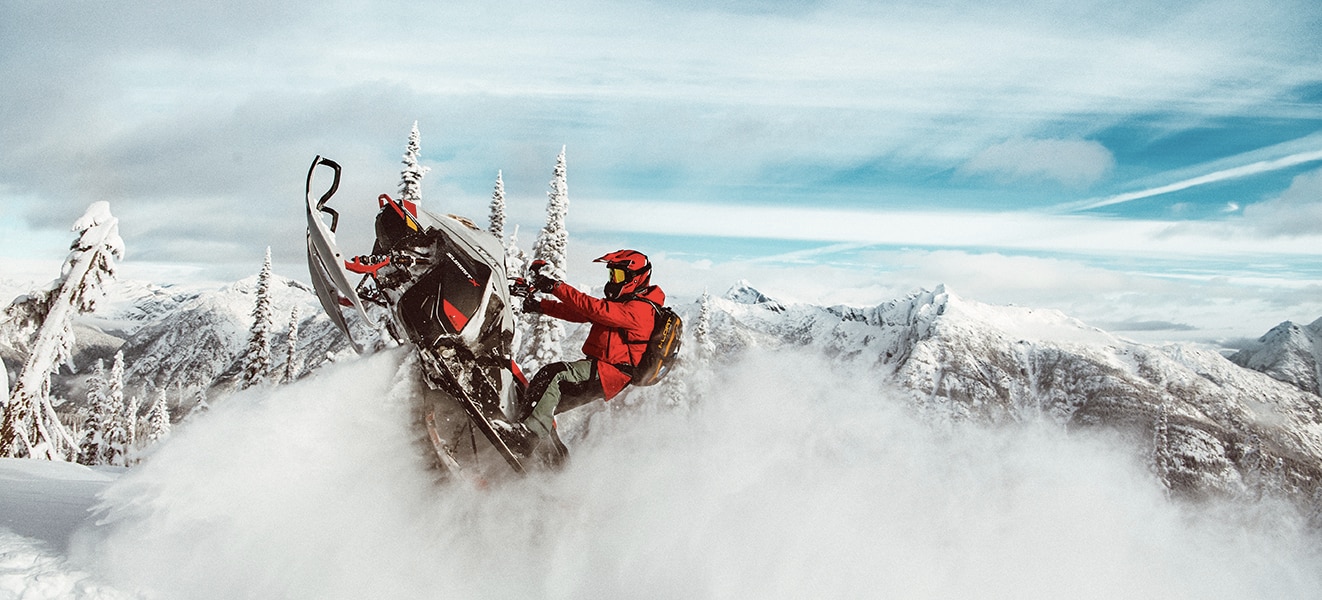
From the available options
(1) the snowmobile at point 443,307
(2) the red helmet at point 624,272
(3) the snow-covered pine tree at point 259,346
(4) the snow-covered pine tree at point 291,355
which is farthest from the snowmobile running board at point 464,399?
(4) the snow-covered pine tree at point 291,355

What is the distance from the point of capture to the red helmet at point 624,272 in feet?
19.7

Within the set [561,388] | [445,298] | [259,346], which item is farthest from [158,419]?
[445,298]

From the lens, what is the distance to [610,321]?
19.3 ft

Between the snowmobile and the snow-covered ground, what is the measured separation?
32 cm

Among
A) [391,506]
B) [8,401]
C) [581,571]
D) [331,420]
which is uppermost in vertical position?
[331,420]

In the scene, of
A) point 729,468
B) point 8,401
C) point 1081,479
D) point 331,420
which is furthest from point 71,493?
point 8,401

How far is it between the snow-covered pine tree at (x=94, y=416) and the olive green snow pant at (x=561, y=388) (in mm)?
41409

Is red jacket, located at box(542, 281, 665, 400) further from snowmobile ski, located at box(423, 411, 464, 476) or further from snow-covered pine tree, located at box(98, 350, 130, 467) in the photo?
snow-covered pine tree, located at box(98, 350, 130, 467)

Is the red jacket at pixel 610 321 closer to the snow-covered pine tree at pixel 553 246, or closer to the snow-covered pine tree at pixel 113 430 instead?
the snow-covered pine tree at pixel 553 246

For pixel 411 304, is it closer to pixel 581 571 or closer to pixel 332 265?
pixel 332 265

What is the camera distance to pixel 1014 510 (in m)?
6.99

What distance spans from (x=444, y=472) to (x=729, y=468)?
282 centimetres

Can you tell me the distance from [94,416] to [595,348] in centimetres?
4271

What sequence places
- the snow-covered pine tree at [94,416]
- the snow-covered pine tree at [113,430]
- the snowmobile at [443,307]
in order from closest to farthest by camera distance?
the snowmobile at [443,307] < the snow-covered pine tree at [94,416] < the snow-covered pine tree at [113,430]
